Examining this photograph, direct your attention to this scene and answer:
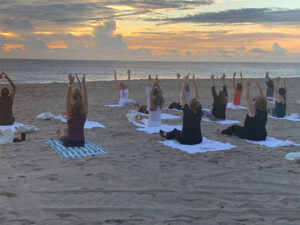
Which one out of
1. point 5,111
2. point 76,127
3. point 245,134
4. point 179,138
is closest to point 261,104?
point 245,134

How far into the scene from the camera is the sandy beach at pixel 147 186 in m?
3.50

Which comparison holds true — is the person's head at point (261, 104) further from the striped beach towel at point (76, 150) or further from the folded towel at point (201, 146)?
the striped beach towel at point (76, 150)

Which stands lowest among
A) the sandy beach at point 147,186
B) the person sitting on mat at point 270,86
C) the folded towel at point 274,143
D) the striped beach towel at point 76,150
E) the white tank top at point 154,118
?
the folded towel at point 274,143

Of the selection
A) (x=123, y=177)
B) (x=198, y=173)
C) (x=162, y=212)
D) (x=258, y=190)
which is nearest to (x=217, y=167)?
(x=198, y=173)

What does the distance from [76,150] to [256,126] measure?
3.92 meters

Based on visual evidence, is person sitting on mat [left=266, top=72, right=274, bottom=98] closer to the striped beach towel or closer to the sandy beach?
the sandy beach

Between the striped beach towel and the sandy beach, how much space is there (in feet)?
0.49

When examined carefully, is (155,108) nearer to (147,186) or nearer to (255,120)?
(255,120)

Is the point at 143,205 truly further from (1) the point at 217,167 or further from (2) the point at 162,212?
(1) the point at 217,167

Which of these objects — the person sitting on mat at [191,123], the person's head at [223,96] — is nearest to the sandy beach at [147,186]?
the person sitting on mat at [191,123]

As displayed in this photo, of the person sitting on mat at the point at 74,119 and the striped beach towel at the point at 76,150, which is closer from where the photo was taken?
the striped beach towel at the point at 76,150

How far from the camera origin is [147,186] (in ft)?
14.3

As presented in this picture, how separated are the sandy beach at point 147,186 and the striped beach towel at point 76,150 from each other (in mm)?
148

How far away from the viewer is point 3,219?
3.33 m
